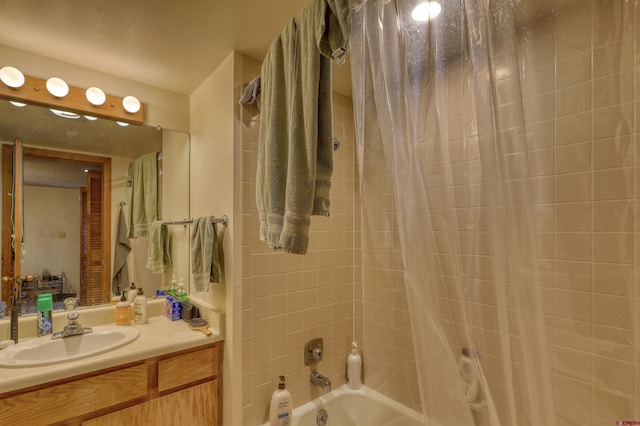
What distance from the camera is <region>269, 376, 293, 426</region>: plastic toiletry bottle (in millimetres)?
1496

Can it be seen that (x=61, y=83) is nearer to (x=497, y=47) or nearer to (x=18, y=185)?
(x=18, y=185)

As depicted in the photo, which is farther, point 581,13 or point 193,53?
point 193,53

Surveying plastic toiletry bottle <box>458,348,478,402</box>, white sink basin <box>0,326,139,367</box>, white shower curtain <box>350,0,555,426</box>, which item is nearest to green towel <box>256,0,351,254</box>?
white shower curtain <box>350,0,555,426</box>

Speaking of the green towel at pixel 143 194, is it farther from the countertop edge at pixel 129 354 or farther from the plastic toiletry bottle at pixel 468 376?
the plastic toiletry bottle at pixel 468 376

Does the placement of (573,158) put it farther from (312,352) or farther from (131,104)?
(131,104)

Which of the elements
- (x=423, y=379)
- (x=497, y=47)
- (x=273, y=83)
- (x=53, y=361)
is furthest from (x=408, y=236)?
(x=53, y=361)

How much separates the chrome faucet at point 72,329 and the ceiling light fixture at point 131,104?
1148 millimetres

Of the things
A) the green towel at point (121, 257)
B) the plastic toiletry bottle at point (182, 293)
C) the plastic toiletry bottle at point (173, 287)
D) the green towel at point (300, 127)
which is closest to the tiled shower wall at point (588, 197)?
the green towel at point (300, 127)

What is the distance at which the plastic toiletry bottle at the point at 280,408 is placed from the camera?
1.50m

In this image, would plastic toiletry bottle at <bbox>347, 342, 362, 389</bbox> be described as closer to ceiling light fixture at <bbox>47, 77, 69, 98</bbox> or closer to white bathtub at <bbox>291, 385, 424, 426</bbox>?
white bathtub at <bbox>291, 385, 424, 426</bbox>

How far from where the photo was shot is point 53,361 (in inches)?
45.7

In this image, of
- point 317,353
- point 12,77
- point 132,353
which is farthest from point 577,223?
point 12,77

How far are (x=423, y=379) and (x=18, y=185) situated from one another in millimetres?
2012

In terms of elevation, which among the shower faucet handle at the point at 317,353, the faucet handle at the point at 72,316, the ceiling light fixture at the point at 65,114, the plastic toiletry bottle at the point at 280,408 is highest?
the ceiling light fixture at the point at 65,114
